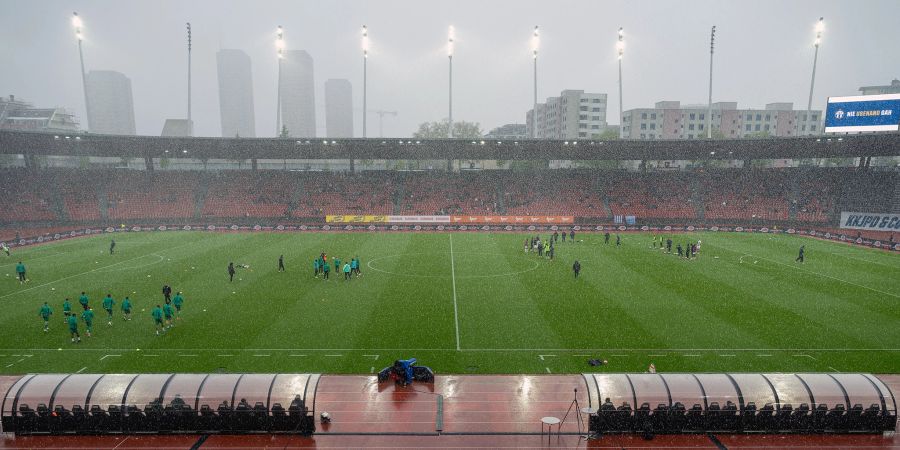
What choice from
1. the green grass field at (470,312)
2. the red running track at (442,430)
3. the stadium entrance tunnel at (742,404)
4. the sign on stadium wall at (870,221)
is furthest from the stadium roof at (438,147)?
the stadium entrance tunnel at (742,404)

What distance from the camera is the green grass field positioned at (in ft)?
54.6

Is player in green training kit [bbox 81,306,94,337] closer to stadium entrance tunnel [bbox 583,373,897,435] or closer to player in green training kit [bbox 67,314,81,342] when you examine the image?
player in green training kit [bbox 67,314,81,342]

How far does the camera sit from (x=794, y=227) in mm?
52000

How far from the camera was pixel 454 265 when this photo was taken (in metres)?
32.7

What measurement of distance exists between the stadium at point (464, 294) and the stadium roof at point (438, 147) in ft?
1.57

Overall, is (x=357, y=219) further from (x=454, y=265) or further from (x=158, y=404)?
(x=158, y=404)

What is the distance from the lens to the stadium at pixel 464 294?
1177 centimetres

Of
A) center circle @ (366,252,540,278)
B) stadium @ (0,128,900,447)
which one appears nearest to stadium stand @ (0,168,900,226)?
stadium @ (0,128,900,447)

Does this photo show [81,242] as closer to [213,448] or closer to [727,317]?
[213,448]

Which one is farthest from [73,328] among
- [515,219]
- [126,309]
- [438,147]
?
[515,219]

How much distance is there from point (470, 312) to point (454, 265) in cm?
1085

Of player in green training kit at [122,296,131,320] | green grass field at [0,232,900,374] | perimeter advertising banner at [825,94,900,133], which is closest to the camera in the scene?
green grass field at [0,232,900,374]

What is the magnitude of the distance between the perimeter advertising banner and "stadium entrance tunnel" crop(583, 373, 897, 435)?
43.8 m

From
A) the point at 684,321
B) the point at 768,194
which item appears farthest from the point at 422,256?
the point at 768,194
